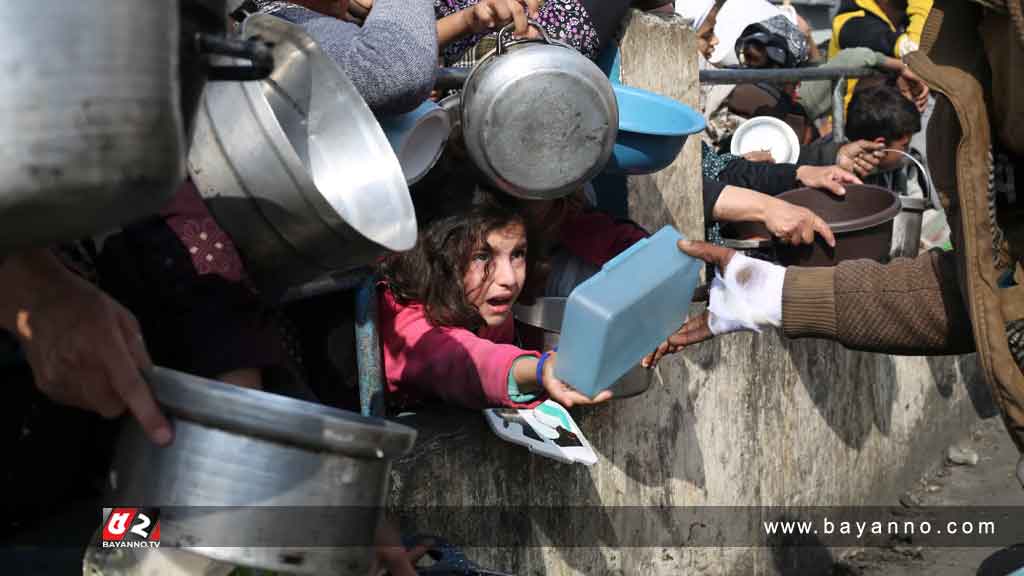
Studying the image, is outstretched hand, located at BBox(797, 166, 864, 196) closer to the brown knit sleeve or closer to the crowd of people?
the crowd of people

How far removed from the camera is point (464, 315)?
266 centimetres

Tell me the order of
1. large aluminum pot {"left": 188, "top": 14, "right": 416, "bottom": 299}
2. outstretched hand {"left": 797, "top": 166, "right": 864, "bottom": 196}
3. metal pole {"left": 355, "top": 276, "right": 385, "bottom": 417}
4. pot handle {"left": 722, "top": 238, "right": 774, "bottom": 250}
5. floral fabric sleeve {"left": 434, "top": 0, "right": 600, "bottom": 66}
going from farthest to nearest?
outstretched hand {"left": 797, "top": 166, "right": 864, "bottom": 196}, pot handle {"left": 722, "top": 238, "right": 774, "bottom": 250}, floral fabric sleeve {"left": 434, "top": 0, "right": 600, "bottom": 66}, metal pole {"left": 355, "top": 276, "right": 385, "bottom": 417}, large aluminum pot {"left": 188, "top": 14, "right": 416, "bottom": 299}

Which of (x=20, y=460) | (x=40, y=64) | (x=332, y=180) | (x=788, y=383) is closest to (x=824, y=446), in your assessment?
(x=788, y=383)

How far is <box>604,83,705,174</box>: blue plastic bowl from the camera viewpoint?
117 inches

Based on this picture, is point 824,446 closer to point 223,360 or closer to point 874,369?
point 874,369

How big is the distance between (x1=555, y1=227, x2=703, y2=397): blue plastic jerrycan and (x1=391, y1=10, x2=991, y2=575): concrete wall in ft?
1.57

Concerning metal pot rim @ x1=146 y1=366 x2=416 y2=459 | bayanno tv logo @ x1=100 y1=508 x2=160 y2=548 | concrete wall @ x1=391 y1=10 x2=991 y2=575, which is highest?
metal pot rim @ x1=146 y1=366 x2=416 y2=459

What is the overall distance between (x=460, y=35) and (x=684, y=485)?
1.68m

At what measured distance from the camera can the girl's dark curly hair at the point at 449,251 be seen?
266 cm

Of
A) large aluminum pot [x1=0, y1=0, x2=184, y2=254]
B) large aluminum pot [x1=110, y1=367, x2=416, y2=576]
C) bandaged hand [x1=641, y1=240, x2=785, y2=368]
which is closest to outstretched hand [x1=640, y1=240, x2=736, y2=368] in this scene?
bandaged hand [x1=641, y1=240, x2=785, y2=368]

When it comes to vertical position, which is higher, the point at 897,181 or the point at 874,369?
the point at 897,181

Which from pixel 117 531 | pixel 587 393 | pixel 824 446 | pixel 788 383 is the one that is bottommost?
pixel 824 446

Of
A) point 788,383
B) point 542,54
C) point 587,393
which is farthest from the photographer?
point 788,383

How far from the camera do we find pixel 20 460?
5.57 feet
